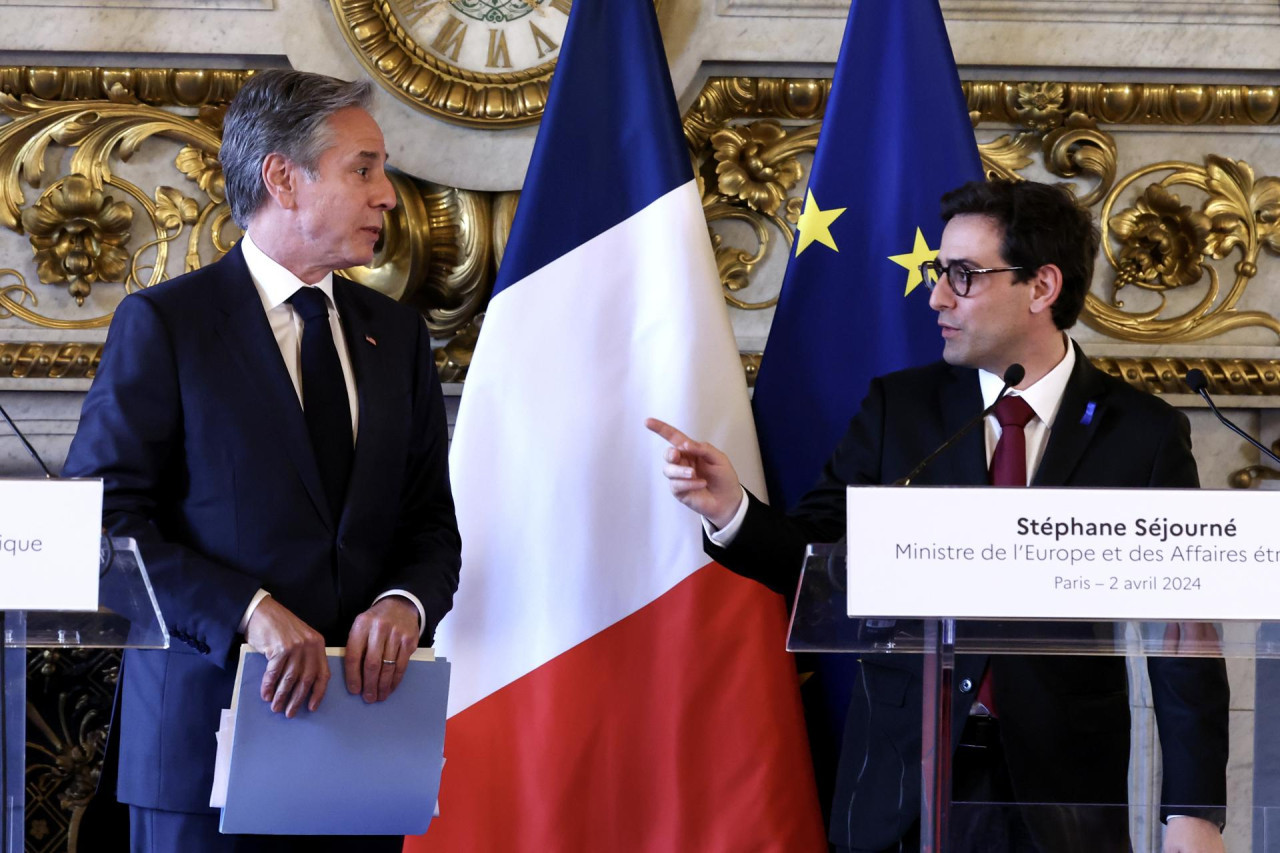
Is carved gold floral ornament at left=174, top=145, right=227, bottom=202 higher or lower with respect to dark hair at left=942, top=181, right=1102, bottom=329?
higher

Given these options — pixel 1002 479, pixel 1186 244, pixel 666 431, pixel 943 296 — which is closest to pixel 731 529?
pixel 666 431

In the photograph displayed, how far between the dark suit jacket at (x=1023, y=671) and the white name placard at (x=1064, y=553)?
1.63 ft

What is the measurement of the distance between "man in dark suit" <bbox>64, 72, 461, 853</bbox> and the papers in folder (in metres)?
0.03

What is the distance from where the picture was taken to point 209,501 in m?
1.92

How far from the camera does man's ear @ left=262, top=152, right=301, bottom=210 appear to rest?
2.05 m

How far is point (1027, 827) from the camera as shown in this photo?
1457mm

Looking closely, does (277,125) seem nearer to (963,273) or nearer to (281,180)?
(281,180)

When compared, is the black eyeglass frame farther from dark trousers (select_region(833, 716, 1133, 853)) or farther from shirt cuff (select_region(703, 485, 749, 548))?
dark trousers (select_region(833, 716, 1133, 853))

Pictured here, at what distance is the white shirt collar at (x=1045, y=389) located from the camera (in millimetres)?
2223

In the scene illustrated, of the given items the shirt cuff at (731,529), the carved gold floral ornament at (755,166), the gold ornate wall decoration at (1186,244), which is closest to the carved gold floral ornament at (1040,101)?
the gold ornate wall decoration at (1186,244)

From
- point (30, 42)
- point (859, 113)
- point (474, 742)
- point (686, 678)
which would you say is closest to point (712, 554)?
point (686, 678)

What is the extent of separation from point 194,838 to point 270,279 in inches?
30.2

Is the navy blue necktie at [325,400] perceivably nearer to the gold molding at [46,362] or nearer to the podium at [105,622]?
the podium at [105,622]

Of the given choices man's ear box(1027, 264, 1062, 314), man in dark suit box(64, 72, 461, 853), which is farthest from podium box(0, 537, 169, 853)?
man's ear box(1027, 264, 1062, 314)
